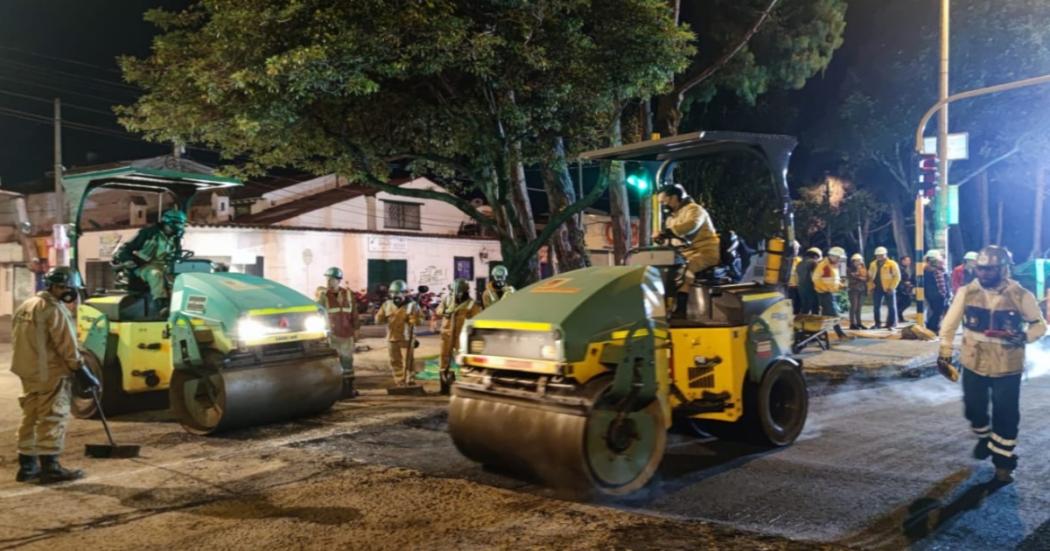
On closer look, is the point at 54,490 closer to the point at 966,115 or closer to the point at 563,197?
the point at 563,197

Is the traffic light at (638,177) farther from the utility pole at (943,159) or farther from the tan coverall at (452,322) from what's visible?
the utility pole at (943,159)

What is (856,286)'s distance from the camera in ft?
54.0

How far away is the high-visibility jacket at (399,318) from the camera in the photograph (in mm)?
10633

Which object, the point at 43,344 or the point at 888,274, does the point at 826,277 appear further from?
the point at 43,344

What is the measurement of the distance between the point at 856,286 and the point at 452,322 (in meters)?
10.1

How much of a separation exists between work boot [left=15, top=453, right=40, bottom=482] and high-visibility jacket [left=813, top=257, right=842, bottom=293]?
41.1 feet

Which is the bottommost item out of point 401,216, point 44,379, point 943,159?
point 44,379

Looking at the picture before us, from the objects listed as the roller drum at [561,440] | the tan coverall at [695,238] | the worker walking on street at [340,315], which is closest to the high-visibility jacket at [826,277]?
the tan coverall at [695,238]

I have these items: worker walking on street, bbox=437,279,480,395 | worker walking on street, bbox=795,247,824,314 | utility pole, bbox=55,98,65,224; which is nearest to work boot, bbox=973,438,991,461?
worker walking on street, bbox=437,279,480,395

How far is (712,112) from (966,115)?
975 cm

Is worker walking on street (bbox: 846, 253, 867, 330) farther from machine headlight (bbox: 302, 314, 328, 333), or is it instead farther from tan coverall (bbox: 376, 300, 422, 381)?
machine headlight (bbox: 302, 314, 328, 333)

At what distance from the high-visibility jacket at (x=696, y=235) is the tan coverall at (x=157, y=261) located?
5964mm

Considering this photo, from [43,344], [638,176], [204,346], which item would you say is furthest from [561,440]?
[638,176]

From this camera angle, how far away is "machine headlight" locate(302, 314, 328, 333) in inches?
322
